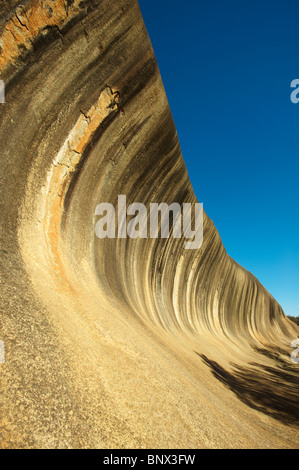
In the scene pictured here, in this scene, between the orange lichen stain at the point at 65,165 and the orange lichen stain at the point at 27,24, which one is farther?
the orange lichen stain at the point at 65,165

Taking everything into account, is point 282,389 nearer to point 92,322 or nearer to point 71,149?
point 92,322

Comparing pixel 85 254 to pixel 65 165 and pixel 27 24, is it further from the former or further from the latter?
pixel 27 24

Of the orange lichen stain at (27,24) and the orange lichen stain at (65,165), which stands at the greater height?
the orange lichen stain at (27,24)

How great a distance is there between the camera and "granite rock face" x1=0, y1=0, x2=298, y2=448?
1.96 metres

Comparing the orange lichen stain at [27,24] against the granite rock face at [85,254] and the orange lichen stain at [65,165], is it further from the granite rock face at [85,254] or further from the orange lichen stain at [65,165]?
the orange lichen stain at [65,165]

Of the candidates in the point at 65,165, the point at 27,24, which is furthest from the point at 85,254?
the point at 27,24

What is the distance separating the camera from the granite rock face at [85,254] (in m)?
1.96

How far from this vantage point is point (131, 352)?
3.02 meters

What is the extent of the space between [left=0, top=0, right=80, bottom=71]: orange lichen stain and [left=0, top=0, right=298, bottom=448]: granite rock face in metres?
0.01

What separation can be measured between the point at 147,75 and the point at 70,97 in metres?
1.53

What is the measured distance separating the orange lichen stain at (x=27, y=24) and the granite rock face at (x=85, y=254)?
0.01 meters

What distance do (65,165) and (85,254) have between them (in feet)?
4.04

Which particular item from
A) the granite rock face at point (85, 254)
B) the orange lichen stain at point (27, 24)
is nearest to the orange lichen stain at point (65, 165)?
the granite rock face at point (85, 254)

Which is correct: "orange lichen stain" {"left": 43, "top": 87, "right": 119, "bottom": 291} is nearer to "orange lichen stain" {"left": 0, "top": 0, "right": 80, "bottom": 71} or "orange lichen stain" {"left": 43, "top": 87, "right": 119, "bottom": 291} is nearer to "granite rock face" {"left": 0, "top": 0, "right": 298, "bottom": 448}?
"granite rock face" {"left": 0, "top": 0, "right": 298, "bottom": 448}
